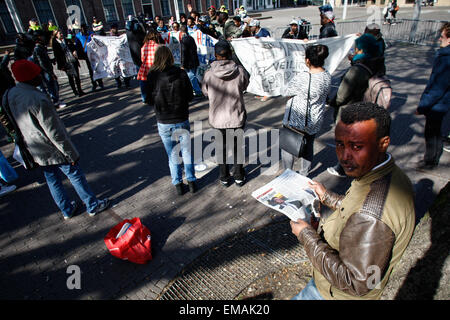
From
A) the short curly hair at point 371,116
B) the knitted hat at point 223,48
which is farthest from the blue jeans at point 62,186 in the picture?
the short curly hair at point 371,116

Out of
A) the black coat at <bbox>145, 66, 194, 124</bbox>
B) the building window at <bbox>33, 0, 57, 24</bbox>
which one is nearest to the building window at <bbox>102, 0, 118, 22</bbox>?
the building window at <bbox>33, 0, 57, 24</bbox>

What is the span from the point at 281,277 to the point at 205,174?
7.67 feet

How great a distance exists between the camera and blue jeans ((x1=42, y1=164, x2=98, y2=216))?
3.46 meters

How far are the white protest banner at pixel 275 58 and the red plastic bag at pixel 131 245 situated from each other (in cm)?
576

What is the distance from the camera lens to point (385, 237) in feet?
3.76

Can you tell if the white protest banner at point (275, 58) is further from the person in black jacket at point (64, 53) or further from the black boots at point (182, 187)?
the person in black jacket at point (64, 53)

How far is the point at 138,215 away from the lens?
12.6 ft

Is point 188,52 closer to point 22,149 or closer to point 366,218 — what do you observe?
point 22,149

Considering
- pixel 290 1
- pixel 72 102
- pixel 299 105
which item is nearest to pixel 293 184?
pixel 299 105

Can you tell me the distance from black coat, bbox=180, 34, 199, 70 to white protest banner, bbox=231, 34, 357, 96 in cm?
119

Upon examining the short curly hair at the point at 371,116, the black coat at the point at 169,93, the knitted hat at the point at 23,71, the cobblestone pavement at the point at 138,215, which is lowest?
the cobblestone pavement at the point at 138,215

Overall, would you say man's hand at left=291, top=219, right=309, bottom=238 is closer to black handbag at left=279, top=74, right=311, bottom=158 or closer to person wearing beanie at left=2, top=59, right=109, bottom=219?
black handbag at left=279, top=74, right=311, bottom=158

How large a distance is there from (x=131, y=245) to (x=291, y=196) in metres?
1.91

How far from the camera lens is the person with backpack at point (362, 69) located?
344 cm
